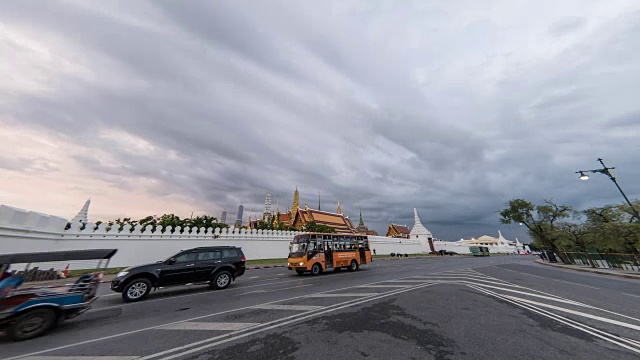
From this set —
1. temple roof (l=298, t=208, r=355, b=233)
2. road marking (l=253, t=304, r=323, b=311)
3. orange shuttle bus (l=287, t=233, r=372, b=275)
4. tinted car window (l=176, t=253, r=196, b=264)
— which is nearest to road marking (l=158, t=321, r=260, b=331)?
road marking (l=253, t=304, r=323, b=311)

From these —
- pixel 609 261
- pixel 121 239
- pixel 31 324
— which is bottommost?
pixel 31 324

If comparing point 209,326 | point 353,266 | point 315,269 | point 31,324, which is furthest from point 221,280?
point 353,266

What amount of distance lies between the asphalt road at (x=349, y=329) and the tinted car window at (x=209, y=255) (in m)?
2.47

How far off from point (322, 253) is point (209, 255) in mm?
8295

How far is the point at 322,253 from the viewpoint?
55.8ft

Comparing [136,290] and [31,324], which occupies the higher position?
[136,290]

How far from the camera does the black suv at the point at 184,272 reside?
28.2 ft

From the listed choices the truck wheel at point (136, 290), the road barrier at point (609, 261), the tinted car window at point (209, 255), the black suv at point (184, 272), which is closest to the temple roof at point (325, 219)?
the road barrier at point (609, 261)

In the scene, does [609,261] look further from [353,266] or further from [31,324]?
[31,324]

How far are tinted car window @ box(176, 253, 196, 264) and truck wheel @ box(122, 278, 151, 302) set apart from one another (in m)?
1.32

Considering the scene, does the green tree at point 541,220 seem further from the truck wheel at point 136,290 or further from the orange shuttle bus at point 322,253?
the truck wheel at point 136,290

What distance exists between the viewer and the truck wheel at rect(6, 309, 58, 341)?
4992mm

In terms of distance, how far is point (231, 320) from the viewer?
19.2 ft

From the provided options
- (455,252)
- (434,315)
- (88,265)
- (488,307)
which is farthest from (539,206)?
(88,265)
